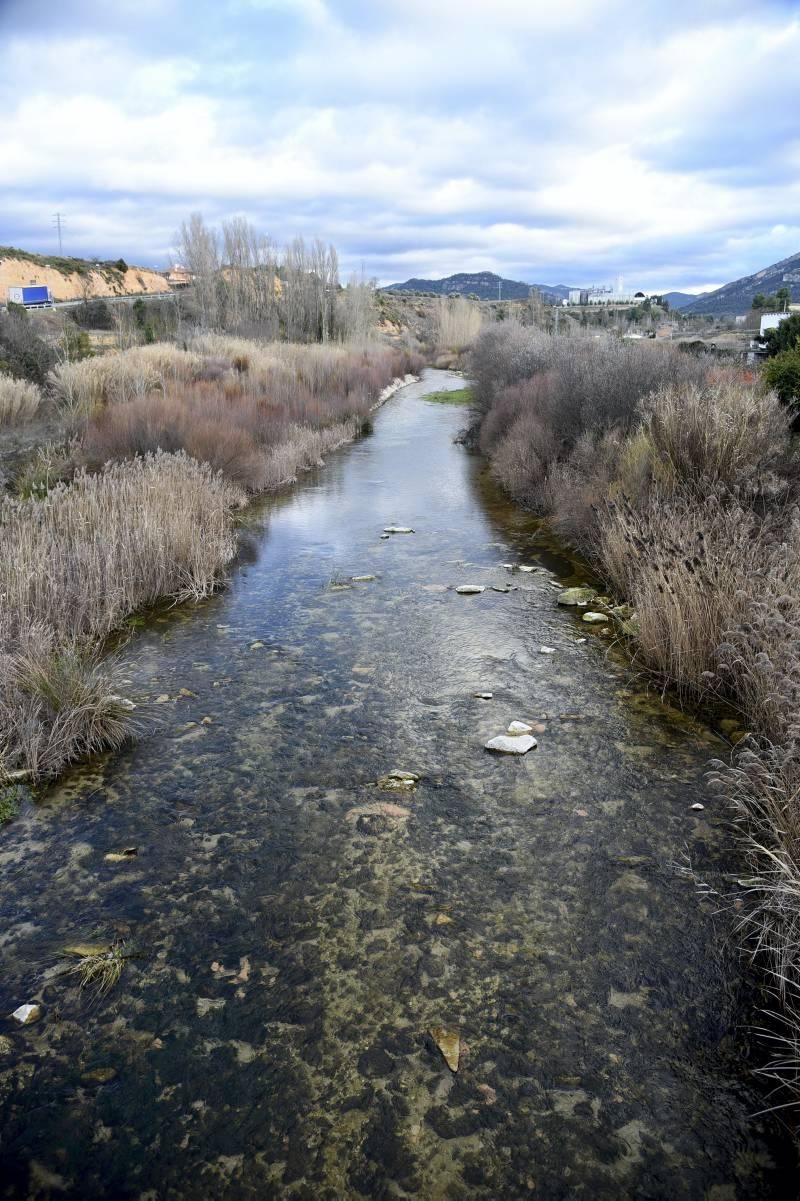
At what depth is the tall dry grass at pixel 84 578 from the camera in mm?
4508

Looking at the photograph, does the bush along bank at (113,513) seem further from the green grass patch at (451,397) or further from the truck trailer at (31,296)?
the truck trailer at (31,296)

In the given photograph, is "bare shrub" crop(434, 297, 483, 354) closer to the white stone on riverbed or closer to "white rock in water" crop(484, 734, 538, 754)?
the white stone on riverbed

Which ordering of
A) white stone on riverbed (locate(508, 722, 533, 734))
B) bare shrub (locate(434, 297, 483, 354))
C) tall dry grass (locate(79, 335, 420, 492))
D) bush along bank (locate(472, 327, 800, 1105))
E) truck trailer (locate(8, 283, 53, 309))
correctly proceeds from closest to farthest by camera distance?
bush along bank (locate(472, 327, 800, 1105)), white stone on riverbed (locate(508, 722, 533, 734)), tall dry grass (locate(79, 335, 420, 492)), truck trailer (locate(8, 283, 53, 309)), bare shrub (locate(434, 297, 483, 354))

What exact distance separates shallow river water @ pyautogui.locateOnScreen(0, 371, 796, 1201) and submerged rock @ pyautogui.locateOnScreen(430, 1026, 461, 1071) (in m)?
0.02

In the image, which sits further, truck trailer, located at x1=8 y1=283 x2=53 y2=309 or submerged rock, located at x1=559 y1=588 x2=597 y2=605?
truck trailer, located at x1=8 y1=283 x2=53 y2=309

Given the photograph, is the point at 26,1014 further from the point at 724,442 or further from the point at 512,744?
the point at 724,442

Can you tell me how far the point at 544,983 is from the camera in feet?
9.73

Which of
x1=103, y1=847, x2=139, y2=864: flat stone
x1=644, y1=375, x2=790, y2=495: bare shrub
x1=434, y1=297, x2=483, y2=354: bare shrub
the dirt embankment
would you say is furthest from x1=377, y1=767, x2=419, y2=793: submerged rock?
the dirt embankment

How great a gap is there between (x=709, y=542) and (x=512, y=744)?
239cm

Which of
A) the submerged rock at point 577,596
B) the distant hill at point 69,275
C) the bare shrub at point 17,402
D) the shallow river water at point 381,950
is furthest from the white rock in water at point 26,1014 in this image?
the distant hill at point 69,275

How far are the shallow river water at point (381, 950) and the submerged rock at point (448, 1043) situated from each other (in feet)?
0.07

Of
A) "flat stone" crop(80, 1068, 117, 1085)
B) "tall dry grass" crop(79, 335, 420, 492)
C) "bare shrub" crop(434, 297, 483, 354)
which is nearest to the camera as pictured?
"flat stone" crop(80, 1068, 117, 1085)

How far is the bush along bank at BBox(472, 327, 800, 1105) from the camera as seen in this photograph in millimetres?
3244

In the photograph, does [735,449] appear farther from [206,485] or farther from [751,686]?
[206,485]
